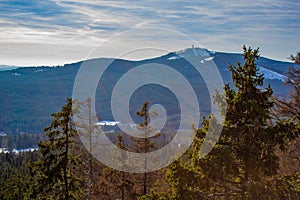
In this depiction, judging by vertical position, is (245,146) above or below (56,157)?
above

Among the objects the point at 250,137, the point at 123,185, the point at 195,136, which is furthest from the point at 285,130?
the point at 123,185

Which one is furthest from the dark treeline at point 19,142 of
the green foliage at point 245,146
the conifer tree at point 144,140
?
the green foliage at point 245,146

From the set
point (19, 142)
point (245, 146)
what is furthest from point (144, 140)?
point (19, 142)

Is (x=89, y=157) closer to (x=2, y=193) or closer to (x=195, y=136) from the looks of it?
(x=195, y=136)

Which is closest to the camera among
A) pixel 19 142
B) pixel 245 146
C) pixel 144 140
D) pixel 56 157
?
pixel 245 146

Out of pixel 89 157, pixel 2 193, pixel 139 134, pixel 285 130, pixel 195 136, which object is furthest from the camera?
pixel 2 193

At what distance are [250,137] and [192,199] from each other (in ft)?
8.13

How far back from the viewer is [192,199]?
1169cm

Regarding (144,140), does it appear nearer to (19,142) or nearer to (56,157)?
(56,157)

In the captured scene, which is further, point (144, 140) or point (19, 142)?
point (19, 142)

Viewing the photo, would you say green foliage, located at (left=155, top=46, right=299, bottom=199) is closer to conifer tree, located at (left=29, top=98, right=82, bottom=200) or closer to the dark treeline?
conifer tree, located at (left=29, top=98, right=82, bottom=200)

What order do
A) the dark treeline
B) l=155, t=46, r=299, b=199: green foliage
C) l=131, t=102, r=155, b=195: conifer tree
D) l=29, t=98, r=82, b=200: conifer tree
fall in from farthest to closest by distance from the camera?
the dark treeline, l=131, t=102, r=155, b=195: conifer tree, l=29, t=98, r=82, b=200: conifer tree, l=155, t=46, r=299, b=199: green foliage

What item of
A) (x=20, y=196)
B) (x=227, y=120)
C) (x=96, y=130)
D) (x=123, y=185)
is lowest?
(x=20, y=196)

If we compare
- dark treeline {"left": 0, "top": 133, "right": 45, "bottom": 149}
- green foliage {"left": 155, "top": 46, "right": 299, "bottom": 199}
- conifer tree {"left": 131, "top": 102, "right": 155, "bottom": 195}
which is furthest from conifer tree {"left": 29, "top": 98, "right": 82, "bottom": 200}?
dark treeline {"left": 0, "top": 133, "right": 45, "bottom": 149}
